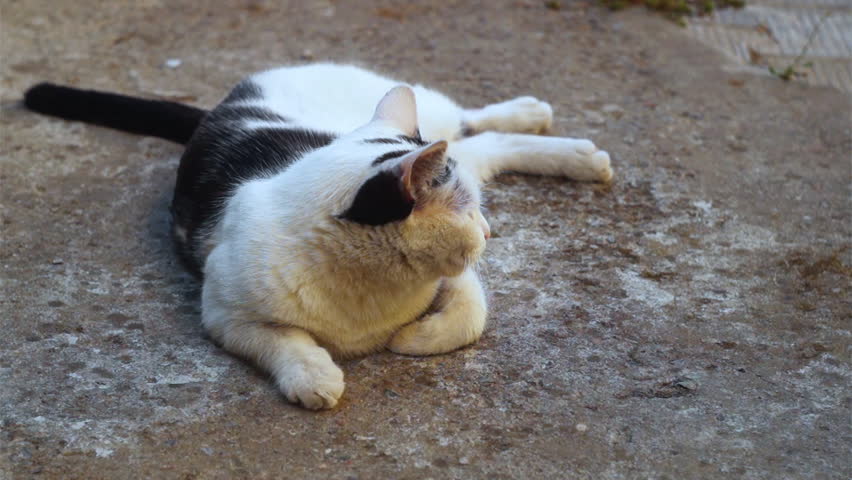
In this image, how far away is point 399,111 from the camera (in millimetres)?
2643

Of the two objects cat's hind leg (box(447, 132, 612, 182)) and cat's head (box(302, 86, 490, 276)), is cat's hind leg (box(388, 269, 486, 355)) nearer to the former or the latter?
cat's head (box(302, 86, 490, 276))

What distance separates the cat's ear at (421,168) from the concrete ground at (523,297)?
0.58m

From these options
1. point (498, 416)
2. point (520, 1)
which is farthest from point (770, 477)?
point (520, 1)

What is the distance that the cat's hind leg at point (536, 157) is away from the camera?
355cm

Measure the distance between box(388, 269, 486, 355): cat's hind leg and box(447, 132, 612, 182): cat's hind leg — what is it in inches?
38.0

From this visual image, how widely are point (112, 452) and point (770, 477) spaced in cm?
156

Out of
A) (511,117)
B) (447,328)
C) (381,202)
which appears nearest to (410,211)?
(381,202)

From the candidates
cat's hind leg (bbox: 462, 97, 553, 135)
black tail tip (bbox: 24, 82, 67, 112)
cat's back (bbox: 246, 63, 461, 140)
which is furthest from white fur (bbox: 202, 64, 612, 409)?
black tail tip (bbox: 24, 82, 67, 112)

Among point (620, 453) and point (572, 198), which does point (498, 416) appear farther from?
point (572, 198)

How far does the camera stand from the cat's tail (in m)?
3.70

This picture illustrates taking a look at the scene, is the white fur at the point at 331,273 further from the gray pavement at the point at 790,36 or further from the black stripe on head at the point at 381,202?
the gray pavement at the point at 790,36

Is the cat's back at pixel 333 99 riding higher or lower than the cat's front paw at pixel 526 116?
higher

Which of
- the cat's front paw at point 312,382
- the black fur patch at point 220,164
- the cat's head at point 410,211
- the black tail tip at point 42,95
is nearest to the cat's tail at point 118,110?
the black tail tip at point 42,95

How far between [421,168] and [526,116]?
1.73 m
